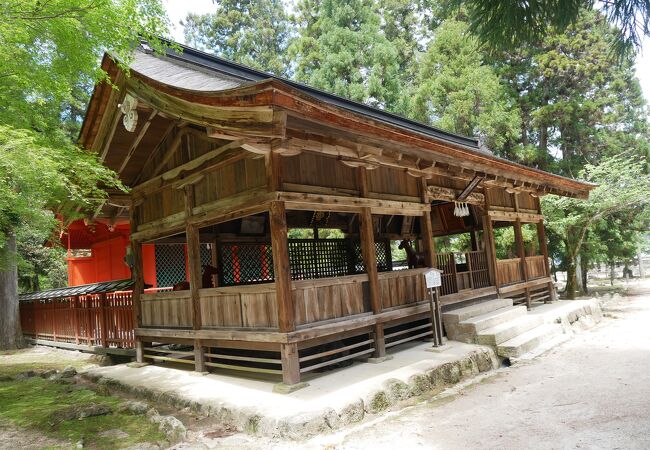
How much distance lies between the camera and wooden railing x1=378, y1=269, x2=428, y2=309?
7.70m

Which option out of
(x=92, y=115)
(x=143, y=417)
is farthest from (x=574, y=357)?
(x=92, y=115)

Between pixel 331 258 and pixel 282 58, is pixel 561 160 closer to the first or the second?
pixel 331 258

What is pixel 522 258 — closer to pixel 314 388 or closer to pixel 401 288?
pixel 401 288

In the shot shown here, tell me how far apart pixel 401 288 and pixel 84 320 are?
8.82 m

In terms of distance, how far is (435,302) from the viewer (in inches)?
314

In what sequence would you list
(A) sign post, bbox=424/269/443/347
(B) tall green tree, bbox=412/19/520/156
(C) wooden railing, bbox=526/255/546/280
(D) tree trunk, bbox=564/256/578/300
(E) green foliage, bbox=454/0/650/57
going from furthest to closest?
1. (B) tall green tree, bbox=412/19/520/156
2. (D) tree trunk, bbox=564/256/578/300
3. (C) wooden railing, bbox=526/255/546/280
4. (A) sign post, bbox=424/269/443/347
5. (E) green foliage, bbox=454/0/650/57

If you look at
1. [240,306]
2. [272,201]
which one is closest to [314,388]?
[240,306]

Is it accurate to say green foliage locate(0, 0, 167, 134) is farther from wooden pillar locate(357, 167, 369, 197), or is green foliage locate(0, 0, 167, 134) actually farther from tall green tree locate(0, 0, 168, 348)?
wooden pillar locate(357, 167, 369, 197)

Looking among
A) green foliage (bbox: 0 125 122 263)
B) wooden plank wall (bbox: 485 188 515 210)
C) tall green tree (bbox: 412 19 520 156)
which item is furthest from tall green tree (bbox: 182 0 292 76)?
green foliage (bbox: 0 125 122 263)

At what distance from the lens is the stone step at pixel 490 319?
8164 millimetres

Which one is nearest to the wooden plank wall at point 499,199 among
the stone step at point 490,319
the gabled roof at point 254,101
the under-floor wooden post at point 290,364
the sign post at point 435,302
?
the gabled roof at point 254,101

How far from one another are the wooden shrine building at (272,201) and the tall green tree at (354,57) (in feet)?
32.0

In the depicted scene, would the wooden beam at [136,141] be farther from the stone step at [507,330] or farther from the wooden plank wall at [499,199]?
the wooden plank wall at [499,199]

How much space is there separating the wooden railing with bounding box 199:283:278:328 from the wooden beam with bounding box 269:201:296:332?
9.6 inches
